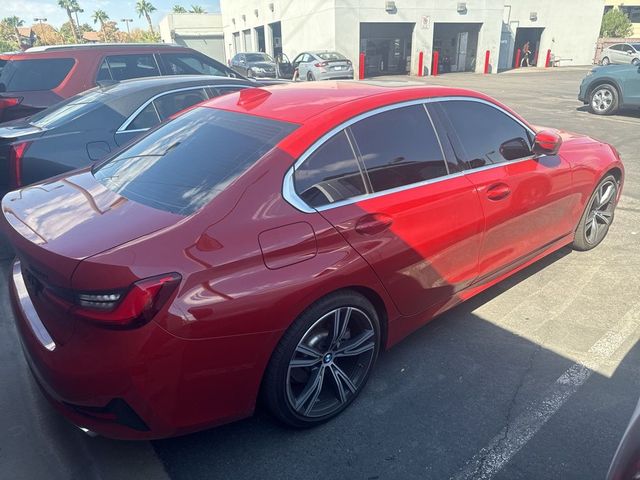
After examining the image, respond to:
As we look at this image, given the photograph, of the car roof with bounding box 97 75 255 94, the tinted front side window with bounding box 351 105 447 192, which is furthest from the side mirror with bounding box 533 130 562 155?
the car roof with bounding box 97 75 255 94

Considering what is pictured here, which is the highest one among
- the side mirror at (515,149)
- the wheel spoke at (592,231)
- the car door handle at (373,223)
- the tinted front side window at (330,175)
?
the tinted front side window at (330,175)

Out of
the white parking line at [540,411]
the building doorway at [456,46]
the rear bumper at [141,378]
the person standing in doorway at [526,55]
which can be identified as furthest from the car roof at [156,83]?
the person standing in doorway at [526,55]

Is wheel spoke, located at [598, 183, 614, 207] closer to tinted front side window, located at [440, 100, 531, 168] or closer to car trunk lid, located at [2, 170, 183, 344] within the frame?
tinted front side window, located at [440, 100, 531, 168]

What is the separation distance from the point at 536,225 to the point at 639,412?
2.18 meters

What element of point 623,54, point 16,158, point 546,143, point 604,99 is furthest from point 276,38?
point 546,143

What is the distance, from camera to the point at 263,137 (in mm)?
2533

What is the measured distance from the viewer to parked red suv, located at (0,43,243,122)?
6184mm

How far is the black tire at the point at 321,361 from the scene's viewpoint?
2.29 metres

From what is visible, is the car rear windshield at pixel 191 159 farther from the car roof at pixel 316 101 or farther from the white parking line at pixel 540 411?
the white parking line at pixel 540 411

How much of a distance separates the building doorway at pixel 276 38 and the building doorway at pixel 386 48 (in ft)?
23.7

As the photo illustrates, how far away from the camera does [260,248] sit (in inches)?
84.0

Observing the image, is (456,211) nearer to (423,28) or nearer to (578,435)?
(578,435)

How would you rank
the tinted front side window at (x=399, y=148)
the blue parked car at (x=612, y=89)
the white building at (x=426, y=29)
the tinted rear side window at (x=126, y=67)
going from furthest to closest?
the white building at (x=426, y=29) < the blue parked car at (x=612, y=89) < the tinted rear side window at (x=126, y=67) < the tinted front side window at (x=399, y=148)

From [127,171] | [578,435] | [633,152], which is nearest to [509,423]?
[578,435]
